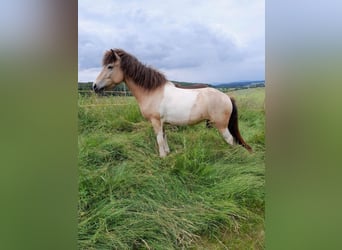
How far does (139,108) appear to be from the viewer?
202 centimetres

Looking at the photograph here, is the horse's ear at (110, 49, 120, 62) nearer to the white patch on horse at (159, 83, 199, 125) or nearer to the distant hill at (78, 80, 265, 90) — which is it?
the distant hill at (78, 80, 265, 90)

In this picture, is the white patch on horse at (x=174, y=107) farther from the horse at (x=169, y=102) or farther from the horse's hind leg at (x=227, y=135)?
the horse's hind leg at (x=227, y=135)

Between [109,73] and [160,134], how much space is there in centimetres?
45

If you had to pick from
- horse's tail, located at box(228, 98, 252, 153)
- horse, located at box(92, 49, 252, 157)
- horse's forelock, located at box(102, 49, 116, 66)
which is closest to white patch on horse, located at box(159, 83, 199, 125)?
horse, located at box(92, 49, 252, 157)

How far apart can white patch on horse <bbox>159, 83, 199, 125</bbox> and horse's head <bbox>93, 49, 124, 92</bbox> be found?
28 cm

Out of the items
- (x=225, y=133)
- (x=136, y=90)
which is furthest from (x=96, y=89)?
(x=225, y=133)

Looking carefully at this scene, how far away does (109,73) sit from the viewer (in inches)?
78.7

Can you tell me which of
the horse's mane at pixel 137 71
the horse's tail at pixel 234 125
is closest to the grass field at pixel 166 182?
the horse's tail at pixel 234 125

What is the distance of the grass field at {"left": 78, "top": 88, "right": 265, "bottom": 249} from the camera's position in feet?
6.30

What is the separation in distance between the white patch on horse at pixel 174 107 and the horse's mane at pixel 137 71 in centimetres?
7

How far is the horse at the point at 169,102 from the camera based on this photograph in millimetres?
2004
